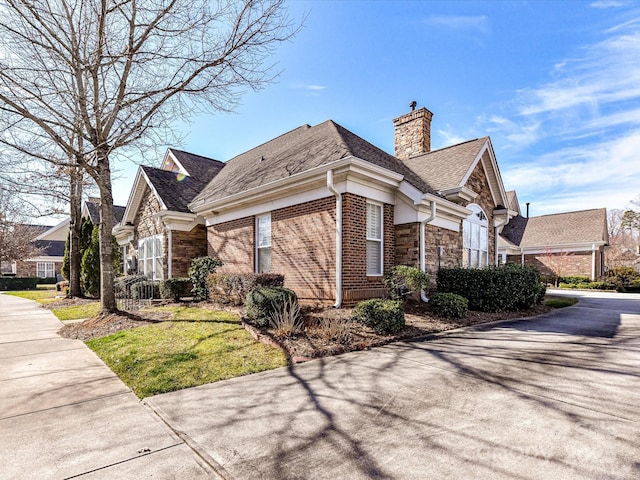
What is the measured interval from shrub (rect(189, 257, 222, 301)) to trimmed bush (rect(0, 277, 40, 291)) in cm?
3014

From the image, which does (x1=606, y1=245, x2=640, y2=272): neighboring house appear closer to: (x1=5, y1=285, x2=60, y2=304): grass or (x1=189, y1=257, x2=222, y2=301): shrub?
(x1=189, y1=257, x2=222, y2=301): shrub

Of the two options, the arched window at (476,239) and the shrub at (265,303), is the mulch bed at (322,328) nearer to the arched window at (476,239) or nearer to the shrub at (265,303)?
the shrub at (265,303)

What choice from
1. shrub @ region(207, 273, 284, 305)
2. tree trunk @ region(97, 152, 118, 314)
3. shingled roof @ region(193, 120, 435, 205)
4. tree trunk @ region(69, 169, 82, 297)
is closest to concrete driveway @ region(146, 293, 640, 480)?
shrub @ region(207, 273, 284, 305)

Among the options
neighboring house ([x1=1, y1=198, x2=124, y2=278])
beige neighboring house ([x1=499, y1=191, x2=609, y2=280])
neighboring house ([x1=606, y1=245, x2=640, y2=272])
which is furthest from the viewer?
neighboring house ([x1=1, y1=198, x2=124, y2=278])

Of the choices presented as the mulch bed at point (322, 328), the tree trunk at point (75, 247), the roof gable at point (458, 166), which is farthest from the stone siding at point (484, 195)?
the tree trunk at point (75, 247)

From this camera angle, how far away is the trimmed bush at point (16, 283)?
3058 cm

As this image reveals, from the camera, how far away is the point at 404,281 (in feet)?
29.2

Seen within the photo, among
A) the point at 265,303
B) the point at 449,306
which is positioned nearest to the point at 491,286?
the point at 449,306

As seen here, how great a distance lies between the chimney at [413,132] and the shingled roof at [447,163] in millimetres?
1370

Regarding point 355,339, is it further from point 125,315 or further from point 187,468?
point 125,315

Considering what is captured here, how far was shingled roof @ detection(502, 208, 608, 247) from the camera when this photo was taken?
1112 inches

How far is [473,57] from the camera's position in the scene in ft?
36.1

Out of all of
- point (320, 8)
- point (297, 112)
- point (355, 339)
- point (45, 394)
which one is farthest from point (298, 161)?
point (45, 394)

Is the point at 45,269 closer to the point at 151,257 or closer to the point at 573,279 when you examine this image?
the point at 151,257
